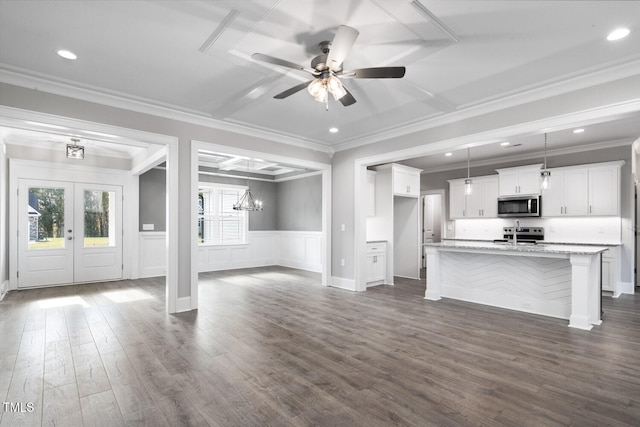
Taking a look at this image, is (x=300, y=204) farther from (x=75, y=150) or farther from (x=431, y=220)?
(x=75, y=150)

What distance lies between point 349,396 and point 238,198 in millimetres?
7536

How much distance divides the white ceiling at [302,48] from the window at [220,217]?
15.1ft

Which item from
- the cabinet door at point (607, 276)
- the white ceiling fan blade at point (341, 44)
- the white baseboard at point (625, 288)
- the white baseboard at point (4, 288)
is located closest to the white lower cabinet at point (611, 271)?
the cabinet door at point (607, 276)

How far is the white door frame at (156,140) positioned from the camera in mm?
3553

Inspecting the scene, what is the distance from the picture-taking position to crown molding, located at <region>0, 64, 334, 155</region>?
3453mm

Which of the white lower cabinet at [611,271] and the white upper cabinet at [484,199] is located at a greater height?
the white upper cabinet at [484,199]

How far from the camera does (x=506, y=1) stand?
93.4 inches

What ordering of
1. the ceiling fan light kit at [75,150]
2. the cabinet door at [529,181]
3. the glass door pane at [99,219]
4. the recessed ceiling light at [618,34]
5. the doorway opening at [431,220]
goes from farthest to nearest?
the doorway opening at [431,220]
the glass door pane at [99,219]
the cabinet door at [529,181]
the ceiling fan light kit at [75,150]
the recessed ceiling light at [618,34]

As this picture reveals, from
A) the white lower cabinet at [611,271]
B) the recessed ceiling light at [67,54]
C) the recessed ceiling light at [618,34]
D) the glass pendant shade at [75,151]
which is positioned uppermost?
A: the recessed ceiling light at [67,54]

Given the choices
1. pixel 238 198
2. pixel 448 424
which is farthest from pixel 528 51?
pixel 238 198

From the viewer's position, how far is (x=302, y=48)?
9.85 feet

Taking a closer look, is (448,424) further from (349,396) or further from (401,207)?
(401,207)

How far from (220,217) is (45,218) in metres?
3.74

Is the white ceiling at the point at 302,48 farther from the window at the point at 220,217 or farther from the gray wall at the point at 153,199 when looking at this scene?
the window at the point at 220,217
